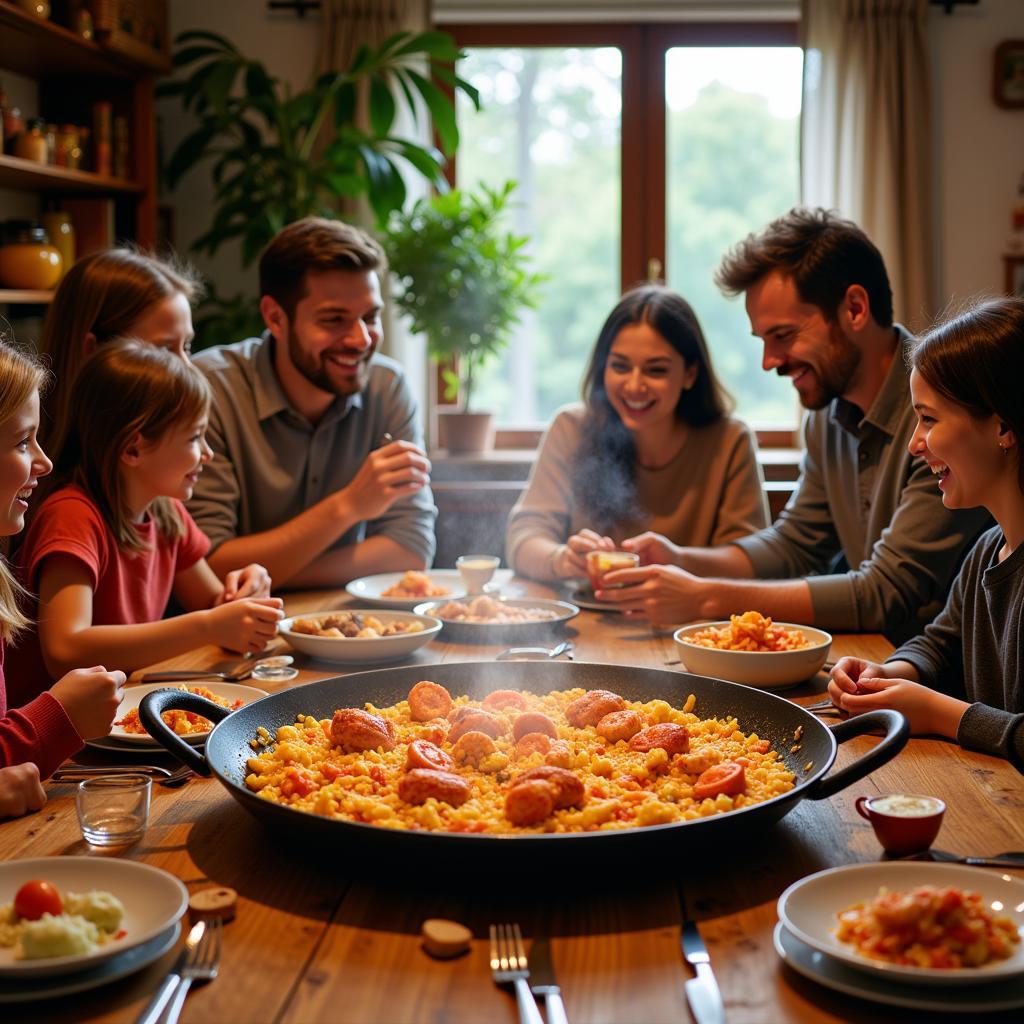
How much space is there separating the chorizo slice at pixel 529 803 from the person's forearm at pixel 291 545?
5.55ft

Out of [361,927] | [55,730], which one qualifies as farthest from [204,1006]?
[55,730]

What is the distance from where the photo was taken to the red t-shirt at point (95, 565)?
2166mm

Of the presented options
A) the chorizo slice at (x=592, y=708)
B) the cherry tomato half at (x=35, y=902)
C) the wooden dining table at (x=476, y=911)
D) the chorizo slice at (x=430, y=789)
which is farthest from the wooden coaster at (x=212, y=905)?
the chorizo slice at (x=592, y=708)

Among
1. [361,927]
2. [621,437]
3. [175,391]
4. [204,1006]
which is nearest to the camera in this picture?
[204,1006]

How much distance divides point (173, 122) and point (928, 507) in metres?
4.19

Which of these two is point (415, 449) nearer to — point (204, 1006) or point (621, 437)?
point (621, 437)

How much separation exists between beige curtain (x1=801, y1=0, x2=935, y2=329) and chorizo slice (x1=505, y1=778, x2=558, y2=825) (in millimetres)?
4201

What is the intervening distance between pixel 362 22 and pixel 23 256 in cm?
185

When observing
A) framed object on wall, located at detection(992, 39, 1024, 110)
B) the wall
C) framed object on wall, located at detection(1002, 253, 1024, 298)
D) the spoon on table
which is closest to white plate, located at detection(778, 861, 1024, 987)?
the spoon on table

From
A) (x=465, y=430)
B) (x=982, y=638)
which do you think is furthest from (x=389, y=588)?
(x=465, y=430)

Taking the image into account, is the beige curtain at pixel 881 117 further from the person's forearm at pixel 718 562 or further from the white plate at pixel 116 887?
the white plate at pixel 116 887

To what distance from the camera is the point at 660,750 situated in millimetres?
1506

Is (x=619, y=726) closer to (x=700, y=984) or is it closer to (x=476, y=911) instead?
(x=476, y=911)

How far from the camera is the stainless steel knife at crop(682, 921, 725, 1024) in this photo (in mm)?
974
